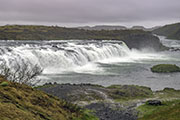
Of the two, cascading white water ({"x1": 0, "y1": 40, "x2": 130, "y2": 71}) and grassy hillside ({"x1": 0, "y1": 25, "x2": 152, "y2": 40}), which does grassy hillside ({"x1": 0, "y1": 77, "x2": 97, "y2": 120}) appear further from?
grassy hillside ({"x1": 0, "y1": 25, "x2": 152, "y2": 40})

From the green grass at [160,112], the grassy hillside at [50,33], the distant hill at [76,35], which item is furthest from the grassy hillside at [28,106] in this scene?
the grassy hillside at [50,33]

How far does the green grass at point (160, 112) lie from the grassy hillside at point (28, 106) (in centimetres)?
568

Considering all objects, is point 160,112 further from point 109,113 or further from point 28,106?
point 28,106

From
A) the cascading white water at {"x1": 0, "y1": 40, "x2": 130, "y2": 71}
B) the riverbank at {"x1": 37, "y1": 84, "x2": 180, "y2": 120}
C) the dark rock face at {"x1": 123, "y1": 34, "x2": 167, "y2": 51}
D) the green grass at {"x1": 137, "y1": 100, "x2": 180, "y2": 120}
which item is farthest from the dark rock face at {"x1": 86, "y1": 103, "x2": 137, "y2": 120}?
the dark rock face at {"x1": 123, "y1": 34, "x2": 167, "y2": 51}

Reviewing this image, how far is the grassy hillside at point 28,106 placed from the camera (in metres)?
10.0

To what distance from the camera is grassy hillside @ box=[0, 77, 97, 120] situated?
10.0 m

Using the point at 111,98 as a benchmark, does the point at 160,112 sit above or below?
above

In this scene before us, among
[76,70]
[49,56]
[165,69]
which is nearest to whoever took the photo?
[76,70]

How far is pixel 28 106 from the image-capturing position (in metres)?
11.7

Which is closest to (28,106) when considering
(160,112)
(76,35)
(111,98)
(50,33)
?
(160,112)

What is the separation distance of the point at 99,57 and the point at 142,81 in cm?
2807

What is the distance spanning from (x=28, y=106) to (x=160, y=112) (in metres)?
11.0

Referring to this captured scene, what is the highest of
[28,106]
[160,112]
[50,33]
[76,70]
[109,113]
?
[50,33]

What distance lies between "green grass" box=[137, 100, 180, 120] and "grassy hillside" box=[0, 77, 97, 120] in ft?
18.6
